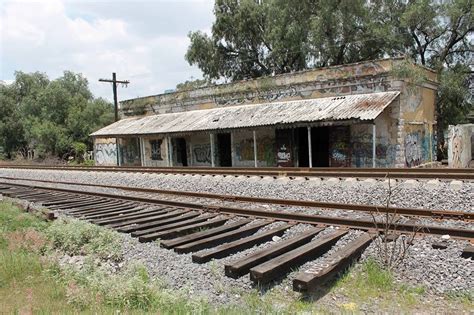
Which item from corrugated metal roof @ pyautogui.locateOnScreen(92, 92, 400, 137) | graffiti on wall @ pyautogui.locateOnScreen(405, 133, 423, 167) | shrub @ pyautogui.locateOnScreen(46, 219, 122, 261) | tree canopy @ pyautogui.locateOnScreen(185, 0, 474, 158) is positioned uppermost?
tree canopy @ pyautogui.locateOnScreen(185, 0, 474, 158)

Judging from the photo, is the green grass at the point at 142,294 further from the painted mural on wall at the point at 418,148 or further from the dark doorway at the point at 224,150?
the dark doorway at the point at 224,150

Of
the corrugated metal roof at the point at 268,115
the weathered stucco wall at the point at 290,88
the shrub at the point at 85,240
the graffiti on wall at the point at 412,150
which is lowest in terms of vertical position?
the shrub at the point at 85,240

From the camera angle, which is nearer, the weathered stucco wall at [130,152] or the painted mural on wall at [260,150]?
the painted mural on wall at [260,150]

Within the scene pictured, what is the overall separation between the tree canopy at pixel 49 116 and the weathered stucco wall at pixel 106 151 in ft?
23.3

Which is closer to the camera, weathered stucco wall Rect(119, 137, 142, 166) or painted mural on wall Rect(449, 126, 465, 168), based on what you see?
painted mural on wall Rect(449, 126, 465, 168)

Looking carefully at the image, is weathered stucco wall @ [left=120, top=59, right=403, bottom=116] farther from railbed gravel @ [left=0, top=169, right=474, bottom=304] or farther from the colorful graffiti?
railbed gravel @ [left=0, top=169, right=474, bottom=304]

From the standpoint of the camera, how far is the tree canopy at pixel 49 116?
44.7m

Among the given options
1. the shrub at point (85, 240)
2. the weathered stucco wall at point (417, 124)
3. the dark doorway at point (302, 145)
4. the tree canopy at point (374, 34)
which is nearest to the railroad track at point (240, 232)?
the shrub at point (85, 240)

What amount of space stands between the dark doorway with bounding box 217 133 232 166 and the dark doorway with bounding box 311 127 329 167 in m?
6.24

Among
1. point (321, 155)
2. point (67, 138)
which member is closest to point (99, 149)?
point (67, 138)

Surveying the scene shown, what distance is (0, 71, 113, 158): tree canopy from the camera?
147ft

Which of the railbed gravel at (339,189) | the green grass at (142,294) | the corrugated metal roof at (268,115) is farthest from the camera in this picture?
the corrugated metal roof at (268,115)

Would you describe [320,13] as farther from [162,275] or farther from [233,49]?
[162,275]

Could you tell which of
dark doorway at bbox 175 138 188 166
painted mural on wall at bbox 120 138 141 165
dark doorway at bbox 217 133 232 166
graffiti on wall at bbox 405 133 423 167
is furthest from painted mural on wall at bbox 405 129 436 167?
painted mural on wall at bbox 120 138 141 165
